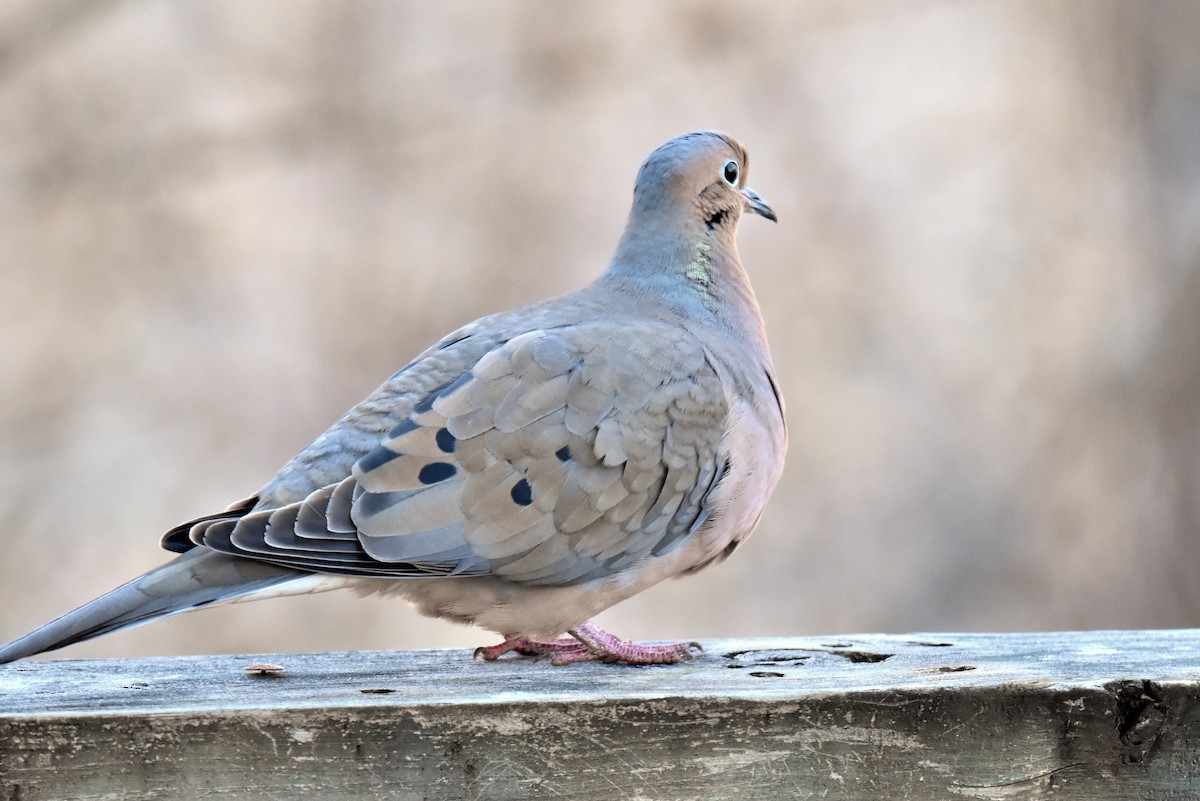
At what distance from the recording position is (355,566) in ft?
6.83

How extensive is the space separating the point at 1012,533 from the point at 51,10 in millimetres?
4137

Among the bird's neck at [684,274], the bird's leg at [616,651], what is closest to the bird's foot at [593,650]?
the bird's leg at [616,651]

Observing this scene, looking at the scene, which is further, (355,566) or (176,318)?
(176,318)

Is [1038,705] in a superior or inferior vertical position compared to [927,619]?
inferior

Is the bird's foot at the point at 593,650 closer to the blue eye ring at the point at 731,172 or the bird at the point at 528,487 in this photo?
the bird at the point at 528,487

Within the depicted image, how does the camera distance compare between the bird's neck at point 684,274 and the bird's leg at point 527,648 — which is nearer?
the bird's leg at point 527,648

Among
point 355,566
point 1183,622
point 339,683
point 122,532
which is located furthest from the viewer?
point 122,532

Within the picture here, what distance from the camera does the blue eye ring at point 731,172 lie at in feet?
8.97

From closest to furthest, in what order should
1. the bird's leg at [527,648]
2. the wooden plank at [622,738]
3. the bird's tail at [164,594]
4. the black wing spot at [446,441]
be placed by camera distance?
the wooden plank at [622,738]
the bird's tail at [164,594]
the black wing spot at [446,441]
the bird's leg at [527,648]

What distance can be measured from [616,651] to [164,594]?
72 cm

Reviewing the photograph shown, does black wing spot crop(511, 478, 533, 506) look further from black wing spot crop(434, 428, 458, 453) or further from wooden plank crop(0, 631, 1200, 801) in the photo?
wooden plank crop(0, 631, 1200, 801)

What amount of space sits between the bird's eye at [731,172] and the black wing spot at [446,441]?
33.8 inches

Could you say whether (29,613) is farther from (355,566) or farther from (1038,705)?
(1038,705)

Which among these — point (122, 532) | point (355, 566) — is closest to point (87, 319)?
point (122, 532)
